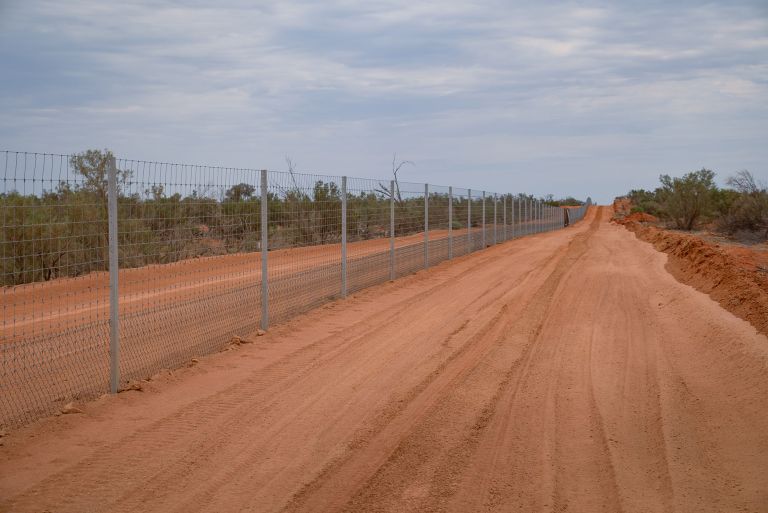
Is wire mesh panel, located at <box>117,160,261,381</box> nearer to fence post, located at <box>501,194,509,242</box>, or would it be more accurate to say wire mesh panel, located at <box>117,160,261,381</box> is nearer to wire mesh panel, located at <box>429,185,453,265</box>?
wire mesh panel, located at <box>429,185,453,265</box>

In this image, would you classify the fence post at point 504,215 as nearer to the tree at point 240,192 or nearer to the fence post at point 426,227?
the fence post at point 426,227

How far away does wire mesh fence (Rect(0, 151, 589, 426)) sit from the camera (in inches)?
295

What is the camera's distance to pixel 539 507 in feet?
16.6

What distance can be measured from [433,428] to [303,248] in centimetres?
688

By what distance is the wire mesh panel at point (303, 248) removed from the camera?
39.9ft

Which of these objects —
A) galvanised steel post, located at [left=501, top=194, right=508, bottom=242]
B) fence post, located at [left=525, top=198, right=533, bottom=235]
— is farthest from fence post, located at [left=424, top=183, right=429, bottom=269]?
fence post, located at [left=525, top=198, right=533, bottom=235]

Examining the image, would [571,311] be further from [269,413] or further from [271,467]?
[271,467]

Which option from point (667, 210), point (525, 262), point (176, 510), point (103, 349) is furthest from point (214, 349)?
point (667, 210)

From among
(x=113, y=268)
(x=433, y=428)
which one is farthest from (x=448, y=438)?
(x=113, y=268)

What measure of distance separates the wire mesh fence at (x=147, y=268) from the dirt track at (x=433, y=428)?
68 cm

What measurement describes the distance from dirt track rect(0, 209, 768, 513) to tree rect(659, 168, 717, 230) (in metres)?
42.9

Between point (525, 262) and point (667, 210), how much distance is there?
3484 cm

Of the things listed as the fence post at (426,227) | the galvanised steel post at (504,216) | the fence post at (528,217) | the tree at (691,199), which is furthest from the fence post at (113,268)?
the tree at (691,199)

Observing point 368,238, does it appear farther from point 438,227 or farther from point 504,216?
point 504,216
